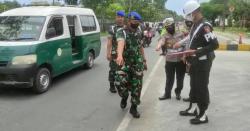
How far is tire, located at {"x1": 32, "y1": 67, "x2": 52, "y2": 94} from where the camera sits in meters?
8.13

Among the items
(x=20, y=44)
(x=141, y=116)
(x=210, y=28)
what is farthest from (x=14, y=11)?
(x=210, y=28)

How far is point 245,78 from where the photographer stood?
10789 mm

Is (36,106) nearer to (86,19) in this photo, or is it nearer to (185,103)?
(185,103)

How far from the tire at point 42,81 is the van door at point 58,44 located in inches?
16.1

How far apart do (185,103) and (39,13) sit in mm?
4235

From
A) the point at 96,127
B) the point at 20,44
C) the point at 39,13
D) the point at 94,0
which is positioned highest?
the point at 94,0

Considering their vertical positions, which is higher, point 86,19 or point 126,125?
point 86,19

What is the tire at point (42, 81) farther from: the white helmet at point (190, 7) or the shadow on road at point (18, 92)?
the white helmet at point (190, 7)

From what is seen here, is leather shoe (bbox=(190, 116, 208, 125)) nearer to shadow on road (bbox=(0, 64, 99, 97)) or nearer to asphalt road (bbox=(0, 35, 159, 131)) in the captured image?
asphalt road (bbox=(0, 35, 159, 131))

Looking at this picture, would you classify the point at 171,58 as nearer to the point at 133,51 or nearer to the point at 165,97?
the point at 165,97

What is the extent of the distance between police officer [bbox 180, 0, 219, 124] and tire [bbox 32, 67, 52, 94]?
12.0ft

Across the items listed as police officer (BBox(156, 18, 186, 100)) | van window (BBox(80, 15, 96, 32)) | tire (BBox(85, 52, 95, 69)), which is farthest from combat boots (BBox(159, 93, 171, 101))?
tire (BBox(85, 52, 95, 69))

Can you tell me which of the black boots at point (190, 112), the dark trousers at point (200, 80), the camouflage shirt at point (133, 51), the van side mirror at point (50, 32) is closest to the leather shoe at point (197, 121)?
the dark trousers at point (200, 80)

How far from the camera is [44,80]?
8492mm
